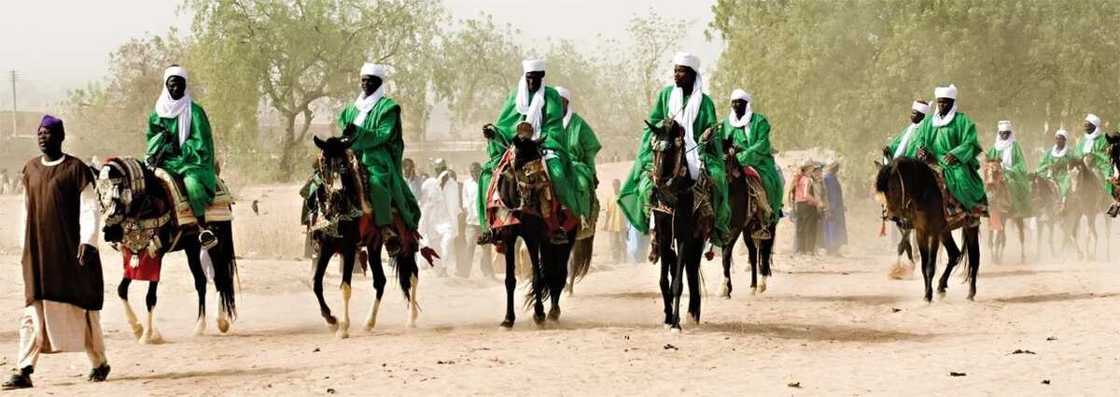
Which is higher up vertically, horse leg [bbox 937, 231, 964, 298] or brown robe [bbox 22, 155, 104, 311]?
brown robe [bbox 22, 155, 104, 311]

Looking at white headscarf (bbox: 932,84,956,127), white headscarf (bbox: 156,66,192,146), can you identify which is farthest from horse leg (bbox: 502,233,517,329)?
white headscarf (bbox: 932,84,956,127)

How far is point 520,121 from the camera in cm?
1561

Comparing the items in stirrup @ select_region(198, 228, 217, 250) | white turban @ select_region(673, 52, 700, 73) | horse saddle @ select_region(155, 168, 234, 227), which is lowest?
stirrup @ select_region(198, 228, 217, 250)

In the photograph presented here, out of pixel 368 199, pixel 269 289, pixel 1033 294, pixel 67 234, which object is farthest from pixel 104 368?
pixel 1033 294

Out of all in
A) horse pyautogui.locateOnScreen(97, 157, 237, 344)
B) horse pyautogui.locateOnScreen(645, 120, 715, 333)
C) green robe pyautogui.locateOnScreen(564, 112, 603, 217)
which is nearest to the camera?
horse pyautogui.locateOnScreen(97, 157, 237, 344)

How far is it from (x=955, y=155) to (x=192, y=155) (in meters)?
8.38

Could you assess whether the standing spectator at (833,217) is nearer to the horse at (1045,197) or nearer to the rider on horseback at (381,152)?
the horse at (1045,197)

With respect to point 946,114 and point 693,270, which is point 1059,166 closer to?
point 946,114

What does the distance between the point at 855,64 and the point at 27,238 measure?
35743 millimetres

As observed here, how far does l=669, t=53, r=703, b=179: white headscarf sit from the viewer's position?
47.1 feet

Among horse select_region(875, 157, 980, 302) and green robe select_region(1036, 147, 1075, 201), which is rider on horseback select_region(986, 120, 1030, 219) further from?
horse select_region(875, 157, 980, 302)

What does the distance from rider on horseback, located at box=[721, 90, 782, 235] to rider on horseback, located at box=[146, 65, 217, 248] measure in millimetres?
6243

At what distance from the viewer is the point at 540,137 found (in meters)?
15.3

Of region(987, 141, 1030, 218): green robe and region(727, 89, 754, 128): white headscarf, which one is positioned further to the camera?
region(987, 141, 1030, 218): green robe
